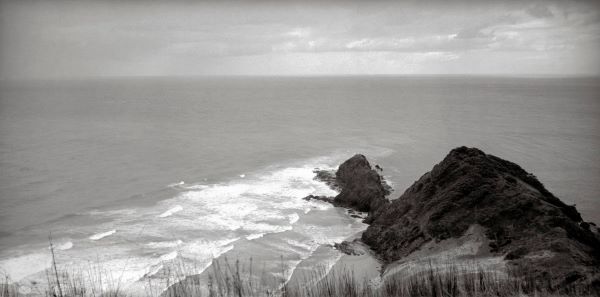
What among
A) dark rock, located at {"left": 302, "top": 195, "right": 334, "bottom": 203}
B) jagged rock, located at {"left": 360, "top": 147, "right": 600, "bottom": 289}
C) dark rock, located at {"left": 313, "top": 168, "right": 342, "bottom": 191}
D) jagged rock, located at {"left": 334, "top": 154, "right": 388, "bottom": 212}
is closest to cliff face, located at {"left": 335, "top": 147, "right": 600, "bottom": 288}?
jagged rock, located at {"left": 360, "top": 147, "right": 600, "bottom": 289}

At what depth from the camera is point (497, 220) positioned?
741 inches

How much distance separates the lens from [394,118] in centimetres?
9719

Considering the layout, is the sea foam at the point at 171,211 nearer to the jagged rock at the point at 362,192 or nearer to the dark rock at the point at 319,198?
the dark rock at the point at 319,198

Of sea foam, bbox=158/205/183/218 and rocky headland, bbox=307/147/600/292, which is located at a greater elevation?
rocky headland, bbox=307/147/600/292

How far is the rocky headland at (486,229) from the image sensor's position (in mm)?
15190

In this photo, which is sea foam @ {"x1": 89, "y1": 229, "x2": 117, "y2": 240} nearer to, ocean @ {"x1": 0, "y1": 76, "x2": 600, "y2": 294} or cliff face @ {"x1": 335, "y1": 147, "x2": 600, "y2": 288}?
ocean @ {"x1": 0, "y1": 76, "x2": 600, "y2": 294}

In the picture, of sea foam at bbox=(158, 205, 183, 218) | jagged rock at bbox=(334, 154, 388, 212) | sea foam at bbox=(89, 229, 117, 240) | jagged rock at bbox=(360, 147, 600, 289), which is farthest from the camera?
jagged rock at bbox=(334, 154, 388, 212)

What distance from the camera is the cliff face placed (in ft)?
50.1

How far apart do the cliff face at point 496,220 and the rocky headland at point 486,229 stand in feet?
0.09

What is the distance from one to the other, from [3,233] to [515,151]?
55043 mm

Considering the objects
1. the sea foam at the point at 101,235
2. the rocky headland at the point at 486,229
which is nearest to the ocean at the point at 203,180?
the sea foam at the point at 101,235

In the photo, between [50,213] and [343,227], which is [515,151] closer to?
[343,227]

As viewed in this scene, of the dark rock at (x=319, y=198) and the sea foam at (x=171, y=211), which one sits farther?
the dark rock at (x=319, y=198)

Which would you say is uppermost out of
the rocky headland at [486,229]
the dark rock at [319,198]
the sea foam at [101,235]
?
the rocky headland at [486,229]
